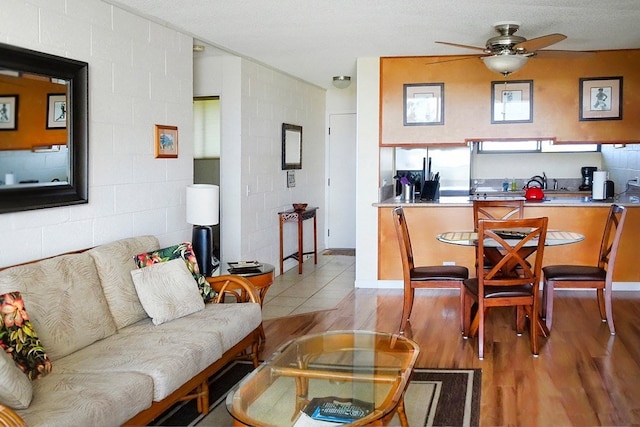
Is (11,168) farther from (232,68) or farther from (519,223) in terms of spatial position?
(232,68)

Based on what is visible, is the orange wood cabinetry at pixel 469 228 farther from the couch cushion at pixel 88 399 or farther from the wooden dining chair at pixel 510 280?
the couch cushion at pixel 88 399

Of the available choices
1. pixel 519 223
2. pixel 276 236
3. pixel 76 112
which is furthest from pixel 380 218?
pixel 76 112

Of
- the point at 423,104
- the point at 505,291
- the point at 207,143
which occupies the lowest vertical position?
the point at 505,291

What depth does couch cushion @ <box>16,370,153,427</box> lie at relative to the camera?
7.98ft

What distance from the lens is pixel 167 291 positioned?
12.9 ft

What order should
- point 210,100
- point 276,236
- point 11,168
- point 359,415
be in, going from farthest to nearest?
point 276,236 < point 210,100 < point 11,168 < point 359,415

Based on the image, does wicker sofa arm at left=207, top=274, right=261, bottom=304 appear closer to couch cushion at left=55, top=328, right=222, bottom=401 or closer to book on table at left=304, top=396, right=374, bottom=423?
couch cushion at left=55, top=328, right=222, bottom=401

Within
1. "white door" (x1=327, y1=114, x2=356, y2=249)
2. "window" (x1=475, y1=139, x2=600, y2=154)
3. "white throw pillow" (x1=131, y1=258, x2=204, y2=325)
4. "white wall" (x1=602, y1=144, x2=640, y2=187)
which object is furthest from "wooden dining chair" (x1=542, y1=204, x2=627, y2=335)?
"white door" (x1=327, y1=114, x2=356, y2=249)

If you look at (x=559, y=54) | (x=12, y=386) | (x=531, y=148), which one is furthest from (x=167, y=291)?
(x=531, y=148)

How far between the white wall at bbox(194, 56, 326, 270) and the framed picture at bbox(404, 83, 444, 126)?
1.61 metres

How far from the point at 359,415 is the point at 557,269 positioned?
122 inches

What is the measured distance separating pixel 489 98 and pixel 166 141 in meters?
3.41

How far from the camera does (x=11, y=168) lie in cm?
340

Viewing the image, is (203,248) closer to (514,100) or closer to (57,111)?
(57,111)
